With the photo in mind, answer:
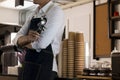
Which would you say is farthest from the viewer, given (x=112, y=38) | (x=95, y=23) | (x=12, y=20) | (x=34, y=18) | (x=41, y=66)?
(x=12, y=20)

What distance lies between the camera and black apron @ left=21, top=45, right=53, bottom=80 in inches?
61.9

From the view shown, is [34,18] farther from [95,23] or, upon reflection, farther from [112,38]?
[95,23]

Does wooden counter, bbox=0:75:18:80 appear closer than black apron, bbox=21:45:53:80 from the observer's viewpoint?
No

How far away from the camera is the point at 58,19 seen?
1.64m

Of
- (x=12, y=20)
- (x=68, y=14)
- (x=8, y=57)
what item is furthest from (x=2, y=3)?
(x=8, y=57)

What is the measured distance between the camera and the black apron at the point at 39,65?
1.57m

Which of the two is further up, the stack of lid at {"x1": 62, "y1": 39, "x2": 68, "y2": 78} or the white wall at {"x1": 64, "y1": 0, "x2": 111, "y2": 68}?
the white wall at {"x1": 64, "y1": 0, "x2": 111, "y2": 68}

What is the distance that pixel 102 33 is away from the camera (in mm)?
6020

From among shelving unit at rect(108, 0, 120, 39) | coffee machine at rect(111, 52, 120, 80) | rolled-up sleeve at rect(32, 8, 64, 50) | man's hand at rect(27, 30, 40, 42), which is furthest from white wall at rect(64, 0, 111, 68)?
man's hand at rect(27, 30, 40, 42)

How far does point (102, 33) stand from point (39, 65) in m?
4.59

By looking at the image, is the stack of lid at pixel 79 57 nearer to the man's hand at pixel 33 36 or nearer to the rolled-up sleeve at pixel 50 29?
the rolled-up sleeve at pixel 50 29

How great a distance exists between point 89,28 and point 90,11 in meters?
0.44

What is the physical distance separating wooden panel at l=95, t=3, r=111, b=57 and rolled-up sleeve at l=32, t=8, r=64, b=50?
431 centimetres

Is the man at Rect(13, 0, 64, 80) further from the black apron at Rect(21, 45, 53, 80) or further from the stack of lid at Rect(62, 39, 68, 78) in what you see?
the stack of lid at Rect(62, 39, 68, 78)
